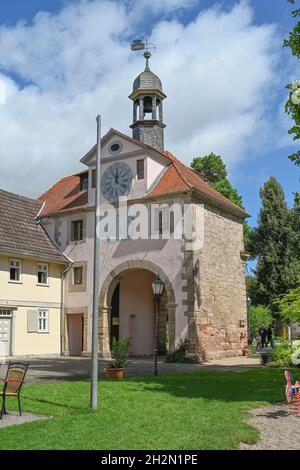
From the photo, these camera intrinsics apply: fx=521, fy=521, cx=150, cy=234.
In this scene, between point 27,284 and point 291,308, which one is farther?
point 27,284

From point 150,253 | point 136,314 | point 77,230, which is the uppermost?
point 77,230

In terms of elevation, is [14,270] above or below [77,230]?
below

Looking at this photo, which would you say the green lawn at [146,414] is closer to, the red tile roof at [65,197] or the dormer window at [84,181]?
the red tile roof at [65,197]

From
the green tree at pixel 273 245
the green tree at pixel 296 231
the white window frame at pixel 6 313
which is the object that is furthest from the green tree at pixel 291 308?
the green tree at pixel 296 231

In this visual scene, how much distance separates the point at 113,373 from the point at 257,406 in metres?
5.90

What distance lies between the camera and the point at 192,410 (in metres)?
9.48

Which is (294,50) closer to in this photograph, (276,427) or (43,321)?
(276,427)

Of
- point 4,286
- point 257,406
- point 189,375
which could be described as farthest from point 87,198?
point 257,406

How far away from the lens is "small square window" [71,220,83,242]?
2789cm

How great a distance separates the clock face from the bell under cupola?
2549 millimetres

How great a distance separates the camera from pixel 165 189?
24.7 metres

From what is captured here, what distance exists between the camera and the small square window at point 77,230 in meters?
27.9

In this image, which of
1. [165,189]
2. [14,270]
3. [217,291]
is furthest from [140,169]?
[14,270]

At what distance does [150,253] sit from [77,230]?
5.37 metres
